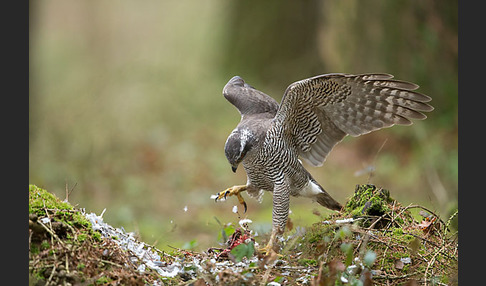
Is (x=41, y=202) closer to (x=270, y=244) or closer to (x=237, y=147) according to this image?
(x=237, y=147)

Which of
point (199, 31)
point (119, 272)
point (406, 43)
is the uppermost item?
point (199, 31)

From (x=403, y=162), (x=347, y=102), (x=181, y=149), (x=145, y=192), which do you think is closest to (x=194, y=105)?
(x=181, y=149)

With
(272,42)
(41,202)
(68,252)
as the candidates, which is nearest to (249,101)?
(41,202)

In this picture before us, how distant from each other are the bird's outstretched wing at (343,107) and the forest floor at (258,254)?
0.86 meters

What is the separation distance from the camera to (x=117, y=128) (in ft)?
48.5

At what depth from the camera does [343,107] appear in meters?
6.34

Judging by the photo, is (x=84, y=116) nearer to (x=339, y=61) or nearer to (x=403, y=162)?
(x=339, y=61)

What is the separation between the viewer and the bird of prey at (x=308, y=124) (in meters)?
6.03

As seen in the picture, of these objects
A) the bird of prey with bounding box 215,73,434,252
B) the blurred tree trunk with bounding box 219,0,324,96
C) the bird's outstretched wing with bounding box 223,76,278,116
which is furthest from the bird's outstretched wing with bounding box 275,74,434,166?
the blurred tree trunk with bounding box 219,0,324,96

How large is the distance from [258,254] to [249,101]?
8.96 ft

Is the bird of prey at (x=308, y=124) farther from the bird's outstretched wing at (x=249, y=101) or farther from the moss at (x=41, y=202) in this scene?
the moss at (x=41, y=202)

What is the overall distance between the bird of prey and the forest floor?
66 cm

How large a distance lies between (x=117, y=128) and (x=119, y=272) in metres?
10.6

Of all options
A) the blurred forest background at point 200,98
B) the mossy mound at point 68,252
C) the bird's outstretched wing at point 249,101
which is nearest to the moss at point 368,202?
the blurred forest background at point 200,98
